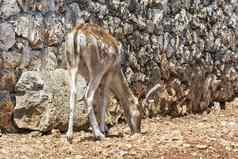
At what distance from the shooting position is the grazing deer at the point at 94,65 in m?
8.02

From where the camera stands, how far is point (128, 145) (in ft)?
23.9

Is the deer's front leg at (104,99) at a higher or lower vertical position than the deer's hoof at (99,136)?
higher

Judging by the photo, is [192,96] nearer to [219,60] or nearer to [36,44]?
[219,60]

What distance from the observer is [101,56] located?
326 inches

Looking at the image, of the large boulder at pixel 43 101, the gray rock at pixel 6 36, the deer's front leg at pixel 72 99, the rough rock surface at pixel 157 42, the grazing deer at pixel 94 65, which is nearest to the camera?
the deer's front leg at pixel 72 99

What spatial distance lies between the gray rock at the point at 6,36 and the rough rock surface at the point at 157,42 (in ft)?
0.06

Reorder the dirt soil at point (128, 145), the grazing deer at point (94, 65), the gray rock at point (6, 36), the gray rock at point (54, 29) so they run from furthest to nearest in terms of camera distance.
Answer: the gray rock at point (54, 29) → the gray rock at point (6, 36) → the grazing deer at point (94, 65) → the dirt soil at point (128, 145)

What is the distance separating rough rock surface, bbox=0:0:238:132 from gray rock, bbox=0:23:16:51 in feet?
0.06

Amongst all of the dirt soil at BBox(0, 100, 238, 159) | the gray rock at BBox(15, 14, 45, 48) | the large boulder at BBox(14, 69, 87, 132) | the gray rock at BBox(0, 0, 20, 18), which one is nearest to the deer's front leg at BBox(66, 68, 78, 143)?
the dirt soil at BBox(0, 100, 238, 159)

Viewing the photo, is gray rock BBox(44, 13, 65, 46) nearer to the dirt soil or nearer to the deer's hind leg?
the deer's hind leg

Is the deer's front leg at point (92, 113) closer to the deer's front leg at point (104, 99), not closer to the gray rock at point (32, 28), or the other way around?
the deer's front leg at point (104, 99)

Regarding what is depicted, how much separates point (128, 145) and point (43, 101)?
1928mm

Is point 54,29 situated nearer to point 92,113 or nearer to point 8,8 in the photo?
point 8,8

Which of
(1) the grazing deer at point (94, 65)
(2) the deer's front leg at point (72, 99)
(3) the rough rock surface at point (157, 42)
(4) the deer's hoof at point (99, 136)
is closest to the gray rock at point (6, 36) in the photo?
(3) the rough rock surface at point (157, 42)
